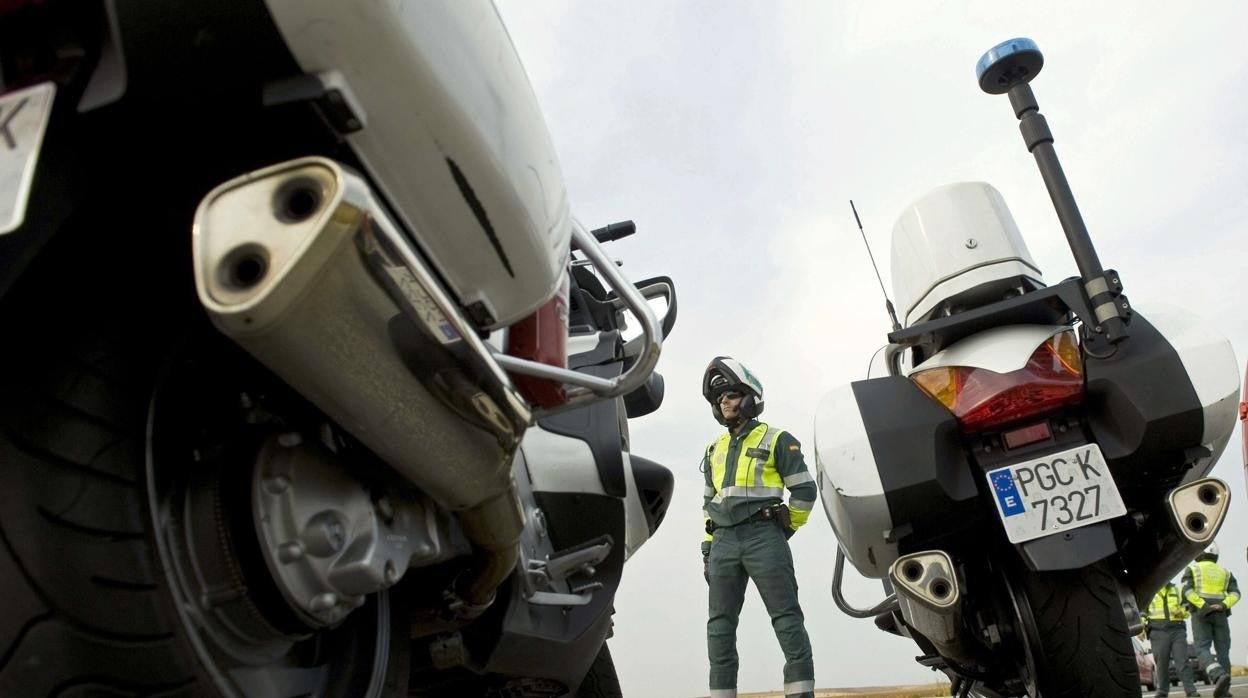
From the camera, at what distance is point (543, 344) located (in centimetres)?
177

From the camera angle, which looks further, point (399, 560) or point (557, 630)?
point (557, 630)

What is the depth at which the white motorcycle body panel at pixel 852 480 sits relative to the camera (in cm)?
314

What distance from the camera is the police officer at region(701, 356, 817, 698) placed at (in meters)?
5.34

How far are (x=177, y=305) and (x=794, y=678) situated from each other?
4290 millimetres

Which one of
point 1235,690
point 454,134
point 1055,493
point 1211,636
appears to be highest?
point 454,134

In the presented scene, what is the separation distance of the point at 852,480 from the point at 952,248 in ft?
3.34

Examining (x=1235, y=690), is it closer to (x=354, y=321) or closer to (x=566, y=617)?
(x=566, y=617)

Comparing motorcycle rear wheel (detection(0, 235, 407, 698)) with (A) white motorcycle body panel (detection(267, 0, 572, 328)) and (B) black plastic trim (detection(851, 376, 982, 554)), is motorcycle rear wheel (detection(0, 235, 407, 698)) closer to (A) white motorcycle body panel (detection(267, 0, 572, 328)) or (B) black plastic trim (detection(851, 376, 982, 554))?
(A) white motorcycle body panel (detection(267, 0, 572, 328))

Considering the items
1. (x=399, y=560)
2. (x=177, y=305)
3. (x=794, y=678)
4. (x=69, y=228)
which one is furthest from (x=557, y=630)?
(x=794, y=678)

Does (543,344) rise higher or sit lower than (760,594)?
higher

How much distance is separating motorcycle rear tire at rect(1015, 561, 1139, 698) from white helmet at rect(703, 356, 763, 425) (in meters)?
3.20

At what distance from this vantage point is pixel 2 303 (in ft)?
3.92

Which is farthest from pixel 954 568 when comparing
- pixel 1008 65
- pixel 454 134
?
pixel 454 134

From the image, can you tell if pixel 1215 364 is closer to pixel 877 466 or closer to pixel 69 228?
pixel 877 466
